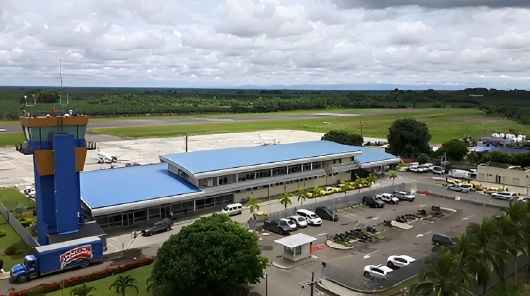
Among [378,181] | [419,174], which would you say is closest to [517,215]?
[378,181]

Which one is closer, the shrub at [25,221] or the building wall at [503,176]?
the shrub at [25,221]

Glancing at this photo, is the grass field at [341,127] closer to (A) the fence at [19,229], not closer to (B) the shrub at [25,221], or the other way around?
(A) the fence at [19,229]

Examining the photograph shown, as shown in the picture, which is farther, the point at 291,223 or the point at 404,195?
the point at 404,195

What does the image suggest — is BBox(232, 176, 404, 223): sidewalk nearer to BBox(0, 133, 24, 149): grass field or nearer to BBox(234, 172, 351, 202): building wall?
BBox(234, 172, 351, 202): building wall

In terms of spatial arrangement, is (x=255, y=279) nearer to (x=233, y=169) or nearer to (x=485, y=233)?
(x=485, y=233)

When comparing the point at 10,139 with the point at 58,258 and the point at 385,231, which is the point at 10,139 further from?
the point at 385,231

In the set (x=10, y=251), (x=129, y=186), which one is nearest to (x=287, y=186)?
(x=129, y=186)

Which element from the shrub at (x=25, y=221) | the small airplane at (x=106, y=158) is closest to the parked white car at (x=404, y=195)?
the shrub at (x=25, y=221)
